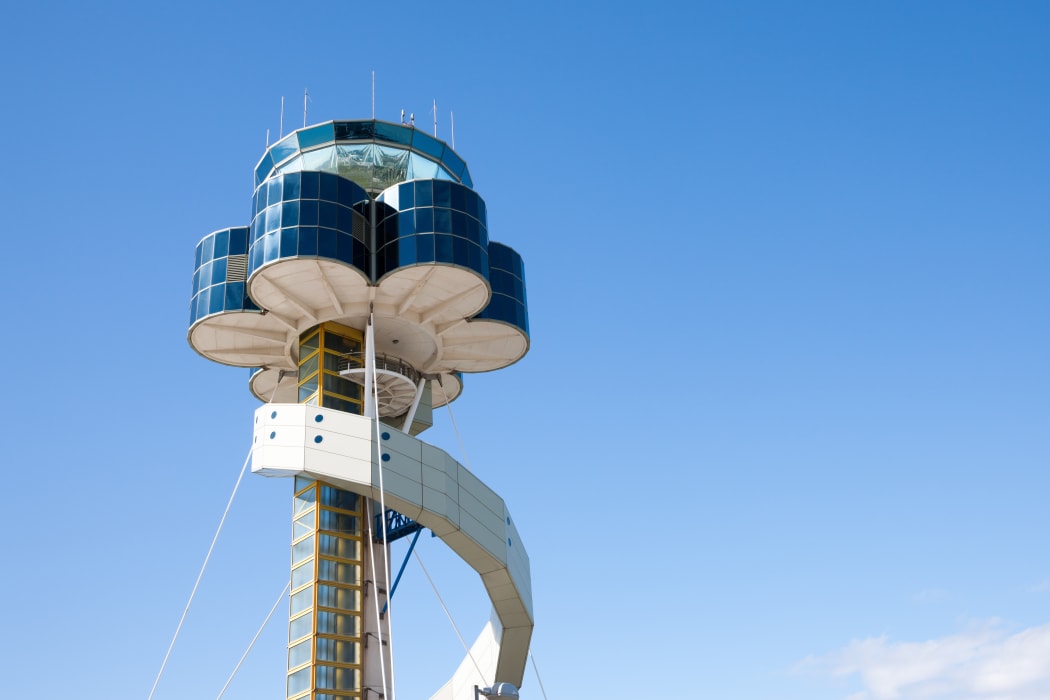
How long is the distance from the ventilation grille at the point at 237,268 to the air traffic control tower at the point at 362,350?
8cm

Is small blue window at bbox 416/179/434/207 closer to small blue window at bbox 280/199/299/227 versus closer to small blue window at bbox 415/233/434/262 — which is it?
small blue window at bbox 415/233/434/262

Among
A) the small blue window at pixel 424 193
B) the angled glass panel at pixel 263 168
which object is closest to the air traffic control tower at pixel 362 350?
the small blue window at pixel 424 193

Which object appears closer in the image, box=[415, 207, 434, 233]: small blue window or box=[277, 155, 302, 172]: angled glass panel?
box=[415, 207, 434, 233]: small blue window

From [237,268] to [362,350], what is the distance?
5.63m

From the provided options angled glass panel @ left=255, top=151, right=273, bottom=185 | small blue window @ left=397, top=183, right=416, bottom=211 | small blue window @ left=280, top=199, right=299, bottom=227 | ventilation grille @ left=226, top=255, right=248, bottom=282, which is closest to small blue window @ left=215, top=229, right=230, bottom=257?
ventilation grille @ left=226, top=255, right=248, bottom=282

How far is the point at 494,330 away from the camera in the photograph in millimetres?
49625

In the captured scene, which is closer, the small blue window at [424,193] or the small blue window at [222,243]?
the small blue window at [424,193]

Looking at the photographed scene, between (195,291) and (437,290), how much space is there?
9.70 m

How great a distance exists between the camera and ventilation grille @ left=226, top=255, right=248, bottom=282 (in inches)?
1886

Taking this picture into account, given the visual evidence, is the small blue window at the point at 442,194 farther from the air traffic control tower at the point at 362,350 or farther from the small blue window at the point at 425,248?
the small blue window at the point at 425,248

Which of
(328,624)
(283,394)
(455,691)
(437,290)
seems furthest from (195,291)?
(455,691)

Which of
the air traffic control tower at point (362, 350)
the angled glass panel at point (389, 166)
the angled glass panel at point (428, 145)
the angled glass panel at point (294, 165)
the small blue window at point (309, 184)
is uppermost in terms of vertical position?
the angled glass panel at point (428, 145)

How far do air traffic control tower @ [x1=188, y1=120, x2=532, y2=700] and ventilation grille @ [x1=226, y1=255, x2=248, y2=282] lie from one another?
75 mm

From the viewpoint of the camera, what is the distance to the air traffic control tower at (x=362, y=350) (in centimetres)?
4359
